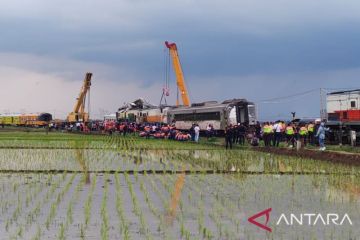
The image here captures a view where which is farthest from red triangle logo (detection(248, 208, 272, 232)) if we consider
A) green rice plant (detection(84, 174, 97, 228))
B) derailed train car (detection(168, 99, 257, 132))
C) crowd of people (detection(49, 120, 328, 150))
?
derailed train car (detection(168, 99, 257, 132))

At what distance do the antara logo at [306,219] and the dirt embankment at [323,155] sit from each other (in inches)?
503

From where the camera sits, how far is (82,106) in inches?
3558

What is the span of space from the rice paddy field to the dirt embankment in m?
1.38

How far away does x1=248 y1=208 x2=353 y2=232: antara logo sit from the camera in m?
10.9

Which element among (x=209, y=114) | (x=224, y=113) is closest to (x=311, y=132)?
(x=224, y=113)

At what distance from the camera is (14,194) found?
47.3 ft

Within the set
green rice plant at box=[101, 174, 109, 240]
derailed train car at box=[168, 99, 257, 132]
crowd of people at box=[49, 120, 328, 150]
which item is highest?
derailed train car at box=[168, 99, 257, 132]

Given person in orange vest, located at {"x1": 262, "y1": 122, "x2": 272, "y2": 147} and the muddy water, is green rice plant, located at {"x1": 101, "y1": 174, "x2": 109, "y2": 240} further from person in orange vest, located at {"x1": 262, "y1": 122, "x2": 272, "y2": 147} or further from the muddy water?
person in orange vest, located at {"x1": 262, "y1": 122, "x2": 272, "y2": 147}

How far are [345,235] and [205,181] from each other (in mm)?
8145

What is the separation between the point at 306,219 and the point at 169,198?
11.8ft

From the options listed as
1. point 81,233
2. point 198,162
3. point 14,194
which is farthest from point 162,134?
point 81,233

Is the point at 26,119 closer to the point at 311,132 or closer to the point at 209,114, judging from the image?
the point at 209,114

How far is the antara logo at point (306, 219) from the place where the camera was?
35.8 ft

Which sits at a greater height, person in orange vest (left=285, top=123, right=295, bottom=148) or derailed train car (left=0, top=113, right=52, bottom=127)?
derailed train car (left=0, top=113, right=52, bottom=127)
